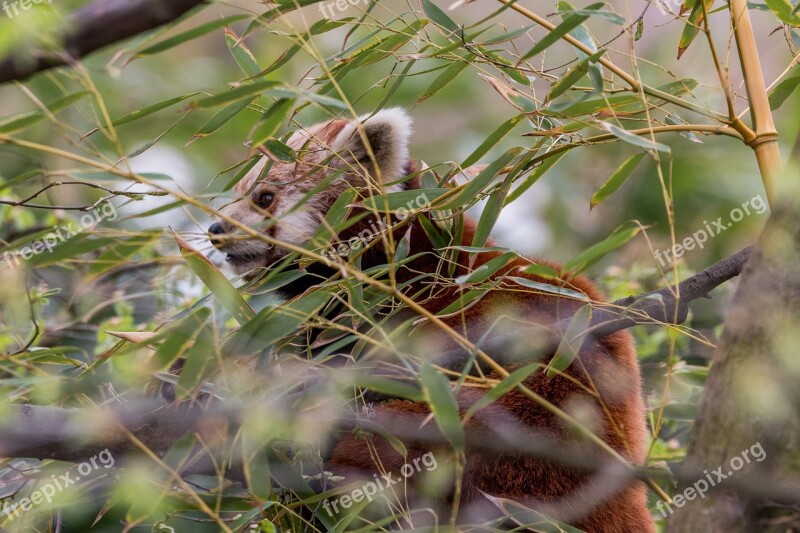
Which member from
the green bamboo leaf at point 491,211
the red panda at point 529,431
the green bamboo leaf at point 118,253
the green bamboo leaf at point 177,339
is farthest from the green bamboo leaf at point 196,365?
the green bamboo leaf at point 491,211

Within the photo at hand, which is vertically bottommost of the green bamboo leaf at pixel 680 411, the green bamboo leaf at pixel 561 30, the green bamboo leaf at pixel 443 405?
the green bamboo leaf at pixel 680 411

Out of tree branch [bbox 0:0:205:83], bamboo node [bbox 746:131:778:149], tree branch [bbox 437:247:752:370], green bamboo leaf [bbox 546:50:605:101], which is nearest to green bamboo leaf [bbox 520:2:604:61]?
green bamboo leaf [bbox 546:50:605:101]

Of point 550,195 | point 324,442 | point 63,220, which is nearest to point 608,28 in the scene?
point 550,195

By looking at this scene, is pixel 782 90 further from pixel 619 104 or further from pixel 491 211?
pixel 491 211

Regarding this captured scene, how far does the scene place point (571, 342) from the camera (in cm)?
Answer: 152

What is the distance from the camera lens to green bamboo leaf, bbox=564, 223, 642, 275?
1.27m

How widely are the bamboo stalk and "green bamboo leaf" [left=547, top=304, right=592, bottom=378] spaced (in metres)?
0.42

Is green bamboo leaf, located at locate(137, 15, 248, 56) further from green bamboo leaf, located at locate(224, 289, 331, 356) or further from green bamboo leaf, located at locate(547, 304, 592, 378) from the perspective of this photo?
green bamboo leaf, located at locate(547, 304, 592, 378)

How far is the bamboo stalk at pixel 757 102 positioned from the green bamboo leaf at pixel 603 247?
33cm

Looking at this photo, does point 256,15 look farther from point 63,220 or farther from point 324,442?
point 63,220

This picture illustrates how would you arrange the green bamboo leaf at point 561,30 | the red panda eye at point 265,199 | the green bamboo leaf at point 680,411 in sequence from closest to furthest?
1. the green bamboo leaf at point 561,30
2. the green bamboo leaf at point 680,411
3. the red panda eye at point 265,199

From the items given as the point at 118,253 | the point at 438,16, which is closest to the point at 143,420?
the point at 118,253

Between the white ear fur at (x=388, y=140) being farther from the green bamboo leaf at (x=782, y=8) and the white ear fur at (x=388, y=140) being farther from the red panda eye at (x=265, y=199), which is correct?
the green bamboo leaf at (x=782, y=8)

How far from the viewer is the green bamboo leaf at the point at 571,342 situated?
59.1 inches
